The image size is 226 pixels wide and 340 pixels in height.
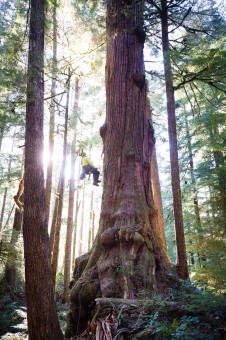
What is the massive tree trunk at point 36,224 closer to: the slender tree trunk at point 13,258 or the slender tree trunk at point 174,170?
the slender tree trunk at point 174,170

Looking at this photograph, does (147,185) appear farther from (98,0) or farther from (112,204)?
(98,0)

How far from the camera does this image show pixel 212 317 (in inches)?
102

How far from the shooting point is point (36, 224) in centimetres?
432

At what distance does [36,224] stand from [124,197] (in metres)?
1.75

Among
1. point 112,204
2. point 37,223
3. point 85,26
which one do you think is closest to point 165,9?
→ point 85,26

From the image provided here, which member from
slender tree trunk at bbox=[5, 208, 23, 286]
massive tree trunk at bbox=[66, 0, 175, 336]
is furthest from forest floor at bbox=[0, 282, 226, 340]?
slender tree trunk at bbox=[5, 208, 23, 286]

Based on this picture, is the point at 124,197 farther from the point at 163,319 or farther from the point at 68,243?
the point at 68,243

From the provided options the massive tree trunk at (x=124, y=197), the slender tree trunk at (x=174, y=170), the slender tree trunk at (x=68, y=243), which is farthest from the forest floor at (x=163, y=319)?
the slender tree trunk at (x=68, y=243)

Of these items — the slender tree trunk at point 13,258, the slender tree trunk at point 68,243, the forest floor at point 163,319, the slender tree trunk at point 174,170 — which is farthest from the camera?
the slender tree trunk at point 68,243

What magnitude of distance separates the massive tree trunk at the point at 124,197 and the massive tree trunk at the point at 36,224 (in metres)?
0.43

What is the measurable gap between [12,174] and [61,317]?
7516 mm

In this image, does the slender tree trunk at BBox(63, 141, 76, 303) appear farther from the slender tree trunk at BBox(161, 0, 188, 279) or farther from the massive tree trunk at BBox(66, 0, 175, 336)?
the slender tree trunk at BBox(161, 0, 188, 279)

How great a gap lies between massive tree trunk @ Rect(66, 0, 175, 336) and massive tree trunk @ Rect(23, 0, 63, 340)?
1.41 feet

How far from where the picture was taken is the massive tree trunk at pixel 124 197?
13.9 feet
